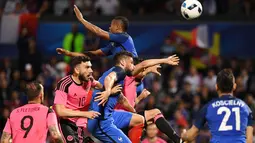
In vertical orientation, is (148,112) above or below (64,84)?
below

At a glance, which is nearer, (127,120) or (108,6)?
(127,120)

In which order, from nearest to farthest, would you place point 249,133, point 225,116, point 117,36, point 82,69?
point 225,116 < point 249,133 < point 82,69 < point 117,36

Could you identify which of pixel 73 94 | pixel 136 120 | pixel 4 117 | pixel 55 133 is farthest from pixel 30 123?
pixel 4 117

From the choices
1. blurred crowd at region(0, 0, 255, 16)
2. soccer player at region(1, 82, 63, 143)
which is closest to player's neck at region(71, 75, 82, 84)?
soccer player at region(1, 82, 63, 143)

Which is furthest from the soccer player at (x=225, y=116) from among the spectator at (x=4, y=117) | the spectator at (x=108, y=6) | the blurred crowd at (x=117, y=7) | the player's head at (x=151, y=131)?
the spectator at (x=108, y=6)

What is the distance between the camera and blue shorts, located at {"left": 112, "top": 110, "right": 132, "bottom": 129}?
47.2 feet

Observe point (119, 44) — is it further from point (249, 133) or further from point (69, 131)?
point (249, 133)

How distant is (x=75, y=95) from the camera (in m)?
14.4

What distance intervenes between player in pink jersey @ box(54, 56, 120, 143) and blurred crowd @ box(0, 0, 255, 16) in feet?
38.5

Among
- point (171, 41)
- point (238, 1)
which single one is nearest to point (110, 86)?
point (171, 41)

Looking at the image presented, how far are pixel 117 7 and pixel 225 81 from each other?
1505cm

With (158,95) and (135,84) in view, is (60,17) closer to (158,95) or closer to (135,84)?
(158,95)

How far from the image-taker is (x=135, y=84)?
51.2ft

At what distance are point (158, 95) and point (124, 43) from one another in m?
7.43
